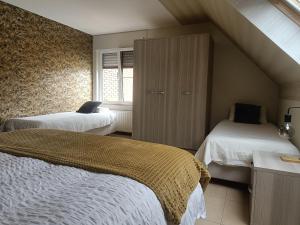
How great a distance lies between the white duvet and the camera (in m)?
0.66

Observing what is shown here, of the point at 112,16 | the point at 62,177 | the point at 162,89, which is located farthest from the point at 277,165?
the point at 112,16

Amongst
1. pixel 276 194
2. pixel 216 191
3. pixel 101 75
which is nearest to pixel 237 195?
pixel 216 191

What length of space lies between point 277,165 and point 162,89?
225 cm

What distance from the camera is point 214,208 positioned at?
1.98 meters

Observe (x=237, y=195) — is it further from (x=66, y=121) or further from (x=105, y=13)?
(x=105, y=13)

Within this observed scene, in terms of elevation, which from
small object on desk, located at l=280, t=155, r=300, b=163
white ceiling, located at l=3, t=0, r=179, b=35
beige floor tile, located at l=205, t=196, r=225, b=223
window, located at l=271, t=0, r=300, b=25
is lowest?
beige floor tile, located at l=205, t=196, r=225, b=223

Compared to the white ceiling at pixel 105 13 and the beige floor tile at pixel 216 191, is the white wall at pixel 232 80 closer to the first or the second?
the white ceiling at pixel 105 13

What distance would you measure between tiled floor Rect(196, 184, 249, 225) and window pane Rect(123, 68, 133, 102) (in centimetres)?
294

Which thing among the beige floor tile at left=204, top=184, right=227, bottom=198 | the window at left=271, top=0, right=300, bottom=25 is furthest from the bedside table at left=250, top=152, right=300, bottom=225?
the window at left=271, top=0, right=300, bottom=25

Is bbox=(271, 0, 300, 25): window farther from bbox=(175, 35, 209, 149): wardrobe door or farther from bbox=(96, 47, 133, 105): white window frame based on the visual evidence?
bbox=(96, 47, 133, 105): white window frame

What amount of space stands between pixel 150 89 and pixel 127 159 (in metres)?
2.61

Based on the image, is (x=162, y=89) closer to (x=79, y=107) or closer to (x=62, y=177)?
(x=79, y=107)

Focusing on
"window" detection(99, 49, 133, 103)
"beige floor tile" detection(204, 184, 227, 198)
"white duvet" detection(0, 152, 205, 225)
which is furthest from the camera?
"window" detection(99, 49, 133, 103)

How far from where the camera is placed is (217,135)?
7.84ft
